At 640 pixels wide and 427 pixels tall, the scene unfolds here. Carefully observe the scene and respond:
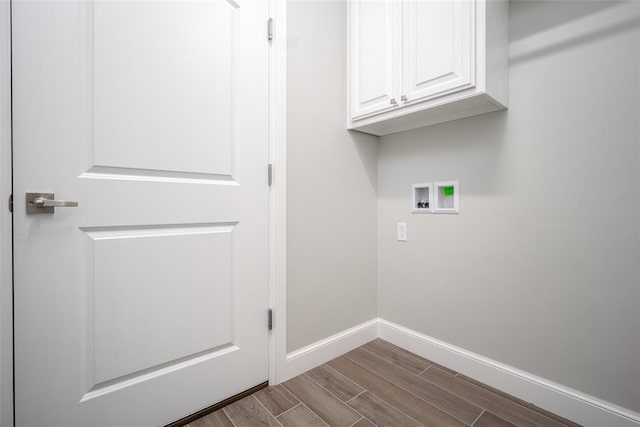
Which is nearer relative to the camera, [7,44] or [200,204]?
[7,44]

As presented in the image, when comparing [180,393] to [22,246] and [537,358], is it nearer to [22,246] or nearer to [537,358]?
[22,246]

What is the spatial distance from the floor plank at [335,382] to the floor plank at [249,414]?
0.33 meters

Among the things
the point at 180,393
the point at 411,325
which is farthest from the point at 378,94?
the point at 180,393

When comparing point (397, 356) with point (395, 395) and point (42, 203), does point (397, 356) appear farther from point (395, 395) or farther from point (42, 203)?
point (42, 203)

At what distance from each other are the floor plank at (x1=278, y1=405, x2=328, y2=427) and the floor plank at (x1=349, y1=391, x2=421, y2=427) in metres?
0.19

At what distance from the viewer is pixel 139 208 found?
43.7 inches

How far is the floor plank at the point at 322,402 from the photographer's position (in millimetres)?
1241

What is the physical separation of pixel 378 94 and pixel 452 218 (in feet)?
2.72

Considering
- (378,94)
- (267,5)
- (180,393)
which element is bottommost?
(180,393)

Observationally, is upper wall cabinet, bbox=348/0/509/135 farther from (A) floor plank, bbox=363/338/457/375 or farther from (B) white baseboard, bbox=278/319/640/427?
(A) floor plank, bbox=363/338/457/375

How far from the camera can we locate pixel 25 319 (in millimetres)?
917

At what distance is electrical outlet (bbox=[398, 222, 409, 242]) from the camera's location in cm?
187

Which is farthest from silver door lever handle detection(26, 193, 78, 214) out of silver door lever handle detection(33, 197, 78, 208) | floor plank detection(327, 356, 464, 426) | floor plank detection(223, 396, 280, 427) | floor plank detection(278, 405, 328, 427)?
floor plank detection(327, 356, 464, 426)

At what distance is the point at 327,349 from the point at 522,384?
0.99m
